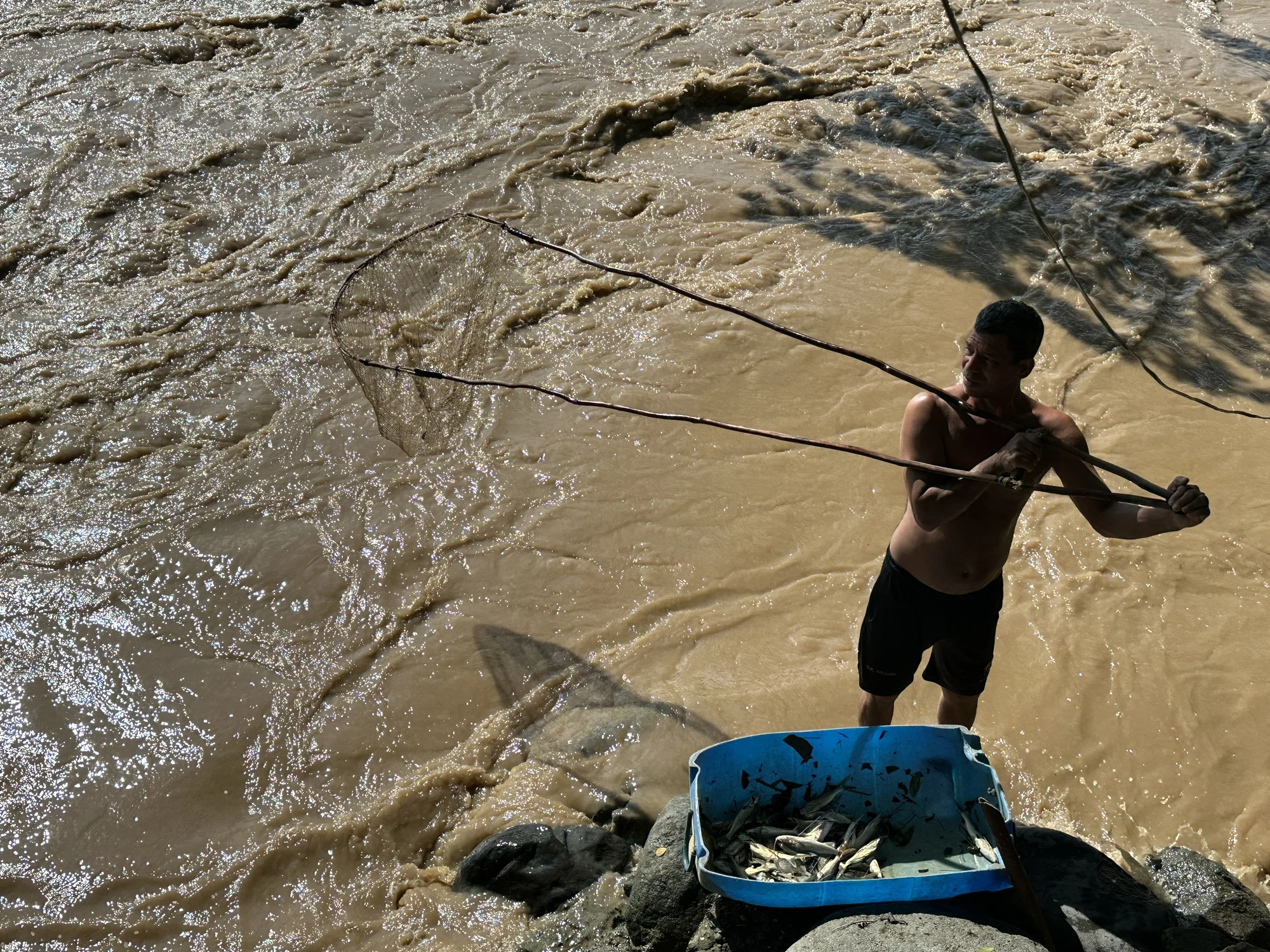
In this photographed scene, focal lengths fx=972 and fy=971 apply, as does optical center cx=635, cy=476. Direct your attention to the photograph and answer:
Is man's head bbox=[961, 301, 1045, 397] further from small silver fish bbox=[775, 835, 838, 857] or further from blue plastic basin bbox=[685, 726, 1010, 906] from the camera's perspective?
small silver fish bbox=[775, 835, 838, 857]

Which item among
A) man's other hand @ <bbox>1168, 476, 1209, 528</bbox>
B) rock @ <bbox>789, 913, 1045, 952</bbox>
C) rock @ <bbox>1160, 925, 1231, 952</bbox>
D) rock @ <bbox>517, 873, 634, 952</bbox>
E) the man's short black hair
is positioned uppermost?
the man's short black hair

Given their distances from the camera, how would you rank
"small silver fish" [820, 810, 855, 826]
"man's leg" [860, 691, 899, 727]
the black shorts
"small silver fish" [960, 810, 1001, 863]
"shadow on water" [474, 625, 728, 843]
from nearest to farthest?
"small silver fish" [960, 810, 1001, 863] → "small silver fish" [820, 810, 855, 826] → the black shorts → "man's leg" [860, 691, 899, 727] → "shadow on water" [474, 625, 728, 843]

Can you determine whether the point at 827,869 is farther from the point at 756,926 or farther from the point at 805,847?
the point at 756,926

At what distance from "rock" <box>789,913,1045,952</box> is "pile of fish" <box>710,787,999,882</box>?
0.14m

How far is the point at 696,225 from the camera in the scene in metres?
7.22

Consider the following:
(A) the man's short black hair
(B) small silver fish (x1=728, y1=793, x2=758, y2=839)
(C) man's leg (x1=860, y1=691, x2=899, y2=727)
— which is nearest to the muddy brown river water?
(C) man's leg (x1=860, y1=691, x2=899, y2=727)

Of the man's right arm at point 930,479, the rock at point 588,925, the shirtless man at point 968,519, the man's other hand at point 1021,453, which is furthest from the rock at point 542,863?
the man's other hand at point 1021,453

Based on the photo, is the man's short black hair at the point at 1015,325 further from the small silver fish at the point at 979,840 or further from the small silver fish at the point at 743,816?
the small silver fish at the point at 743,816

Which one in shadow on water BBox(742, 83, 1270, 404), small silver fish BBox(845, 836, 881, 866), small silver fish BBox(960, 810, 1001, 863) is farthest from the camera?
shadow on water BBox(742, 83, 1270, 404)

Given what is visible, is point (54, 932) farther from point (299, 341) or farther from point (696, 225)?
point (696, 225)

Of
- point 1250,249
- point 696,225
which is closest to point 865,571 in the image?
point 696,225

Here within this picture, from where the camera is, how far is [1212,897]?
287 centimetres

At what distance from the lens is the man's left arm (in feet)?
7.62

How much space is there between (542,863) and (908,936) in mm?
1327
